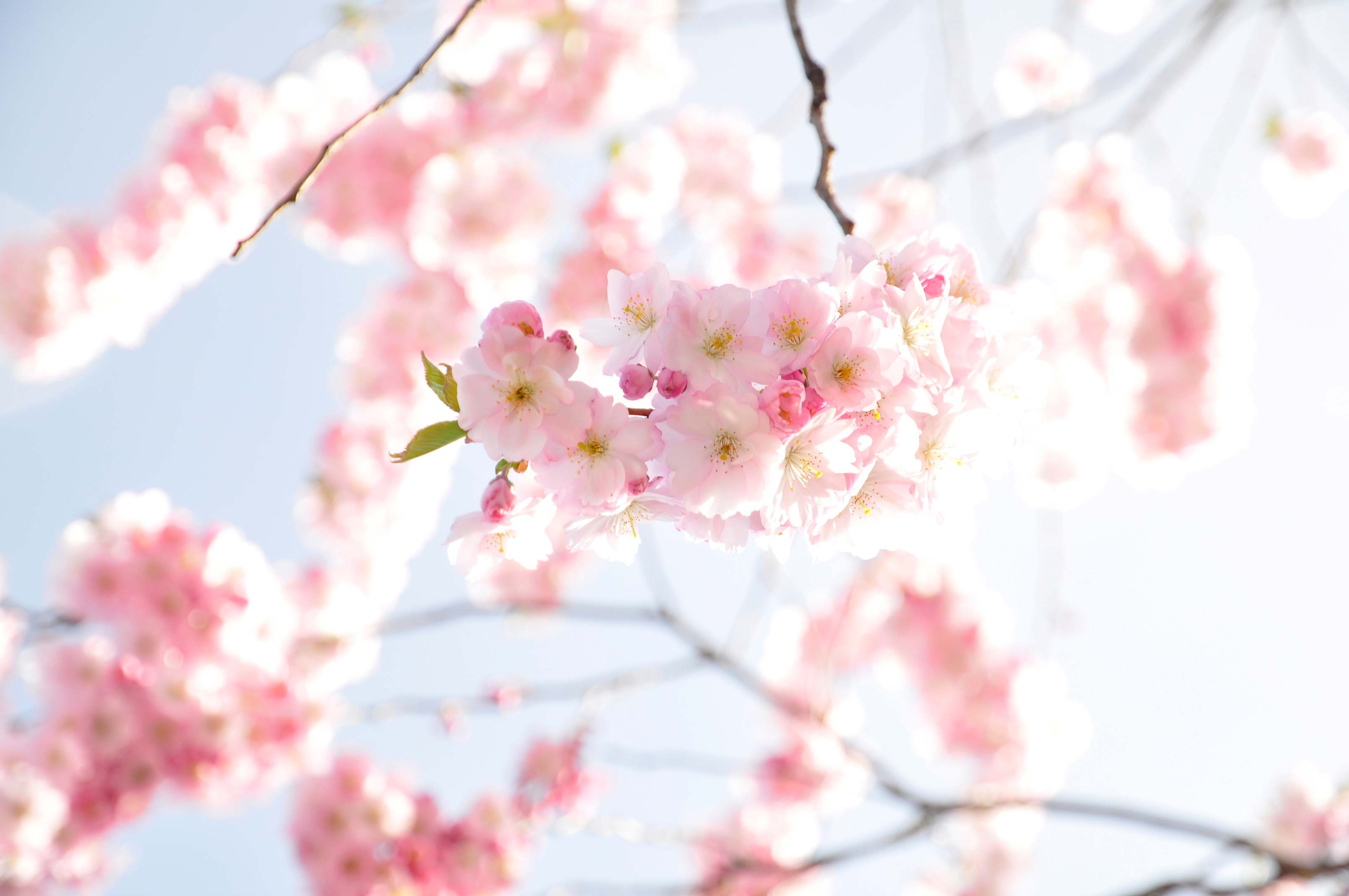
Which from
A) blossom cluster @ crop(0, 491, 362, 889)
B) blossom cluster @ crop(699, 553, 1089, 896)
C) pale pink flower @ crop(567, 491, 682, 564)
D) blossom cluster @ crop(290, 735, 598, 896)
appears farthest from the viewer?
blossom cluster @ crop(699, 553, 1089, 896)

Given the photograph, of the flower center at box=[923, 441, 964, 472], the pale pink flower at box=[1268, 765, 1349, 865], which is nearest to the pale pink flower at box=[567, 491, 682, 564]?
the flower center at box=[923, 441, 964, 472]

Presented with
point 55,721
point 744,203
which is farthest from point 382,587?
point 744,203

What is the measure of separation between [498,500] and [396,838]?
2.97 m

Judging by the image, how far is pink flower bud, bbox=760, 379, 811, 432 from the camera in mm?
873

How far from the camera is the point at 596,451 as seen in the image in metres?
0.92

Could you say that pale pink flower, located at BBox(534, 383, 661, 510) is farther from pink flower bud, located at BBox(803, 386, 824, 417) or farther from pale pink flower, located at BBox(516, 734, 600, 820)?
pale pink flower, located at BBox(516, 734, 600, 820)

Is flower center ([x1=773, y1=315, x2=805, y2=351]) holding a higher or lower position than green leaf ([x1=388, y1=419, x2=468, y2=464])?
higher

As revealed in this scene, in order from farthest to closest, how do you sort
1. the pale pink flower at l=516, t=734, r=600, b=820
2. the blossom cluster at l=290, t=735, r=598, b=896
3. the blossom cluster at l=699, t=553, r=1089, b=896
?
the blossom cluster at l=699, t=553, r=1089, b=896 < the pale pink flower at l=516, t=734, r=600, b=820 < the blossom cluster at l=290, t=735, r=598, b=896

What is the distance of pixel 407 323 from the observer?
457 centimetres

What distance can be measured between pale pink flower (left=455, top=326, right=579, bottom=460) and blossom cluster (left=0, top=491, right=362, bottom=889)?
2727mm

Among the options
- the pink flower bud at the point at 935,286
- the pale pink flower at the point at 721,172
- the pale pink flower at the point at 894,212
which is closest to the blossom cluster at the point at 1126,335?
the pale pink flower at the point at 894,212

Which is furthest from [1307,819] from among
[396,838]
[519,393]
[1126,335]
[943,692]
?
[519,393]

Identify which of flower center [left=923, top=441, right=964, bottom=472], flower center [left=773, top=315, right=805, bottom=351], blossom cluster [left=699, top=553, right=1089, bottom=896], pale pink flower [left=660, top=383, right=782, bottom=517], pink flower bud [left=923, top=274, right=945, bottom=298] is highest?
blossom cluster [left=699, top=553, right=1089, bottom=896]

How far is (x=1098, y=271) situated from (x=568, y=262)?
3.34 m
